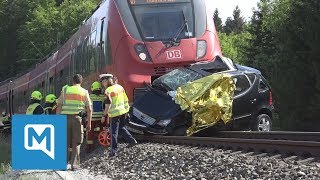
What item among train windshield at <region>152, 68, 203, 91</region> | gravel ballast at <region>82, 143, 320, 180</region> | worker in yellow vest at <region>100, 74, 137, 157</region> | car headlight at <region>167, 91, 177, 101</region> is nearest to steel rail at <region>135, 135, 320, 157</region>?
gravel ballast at <region>82, 143, 320, 180</region>

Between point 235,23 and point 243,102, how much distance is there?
379 ft

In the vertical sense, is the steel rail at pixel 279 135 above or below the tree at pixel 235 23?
below

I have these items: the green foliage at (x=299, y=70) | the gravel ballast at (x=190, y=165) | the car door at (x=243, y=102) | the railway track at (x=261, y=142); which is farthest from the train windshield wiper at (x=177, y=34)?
the green foliage at (x=299, y=70)

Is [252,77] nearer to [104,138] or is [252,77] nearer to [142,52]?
[142,52]

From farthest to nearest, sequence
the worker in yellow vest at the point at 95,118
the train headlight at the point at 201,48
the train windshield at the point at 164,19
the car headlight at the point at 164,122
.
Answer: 1. the train headlight at the point at 201,48
2. the train windshield at the point at 164,19
3. the worker in yellow vest at the point at 95,118
4. the car headlight at the point at 164,122

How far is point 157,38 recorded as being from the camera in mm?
→ 13531

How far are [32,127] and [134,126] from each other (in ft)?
20.7

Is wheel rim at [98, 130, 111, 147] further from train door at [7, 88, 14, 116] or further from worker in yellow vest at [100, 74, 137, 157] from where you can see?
train door at [7, 88, 14, 116]

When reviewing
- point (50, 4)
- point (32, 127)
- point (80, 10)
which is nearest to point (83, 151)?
point (32, 127)

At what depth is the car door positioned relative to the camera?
495 inches

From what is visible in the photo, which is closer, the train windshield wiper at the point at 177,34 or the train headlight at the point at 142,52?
the train headlight at the point at 142,52

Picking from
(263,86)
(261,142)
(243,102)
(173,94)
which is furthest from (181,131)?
(261,142)

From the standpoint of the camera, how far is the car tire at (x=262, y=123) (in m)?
13.1

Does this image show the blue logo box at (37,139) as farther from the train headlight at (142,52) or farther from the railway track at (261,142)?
the train headlight at (142,52)
